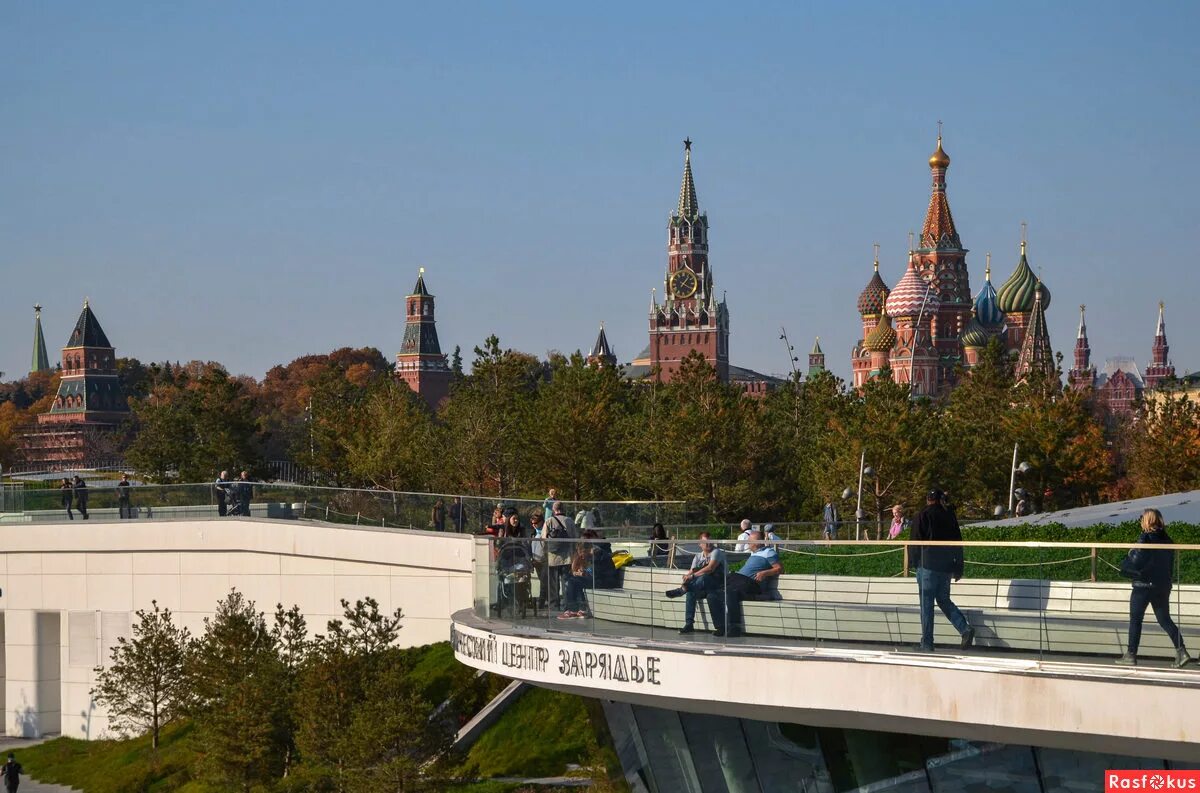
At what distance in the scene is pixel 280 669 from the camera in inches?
1271

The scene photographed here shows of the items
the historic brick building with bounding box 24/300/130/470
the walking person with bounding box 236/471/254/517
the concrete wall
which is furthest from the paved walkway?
the historic brick building with bounding box 24/300/130/470

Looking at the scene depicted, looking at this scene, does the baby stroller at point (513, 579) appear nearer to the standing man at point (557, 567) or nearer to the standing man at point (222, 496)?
the standing man at point (557, 567)

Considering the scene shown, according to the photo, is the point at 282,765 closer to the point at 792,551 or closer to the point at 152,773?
the point at 152,773

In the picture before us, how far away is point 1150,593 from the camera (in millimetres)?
13375

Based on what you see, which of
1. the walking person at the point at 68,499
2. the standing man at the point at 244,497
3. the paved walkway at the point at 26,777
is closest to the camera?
the paved walkway at the point at 26,777

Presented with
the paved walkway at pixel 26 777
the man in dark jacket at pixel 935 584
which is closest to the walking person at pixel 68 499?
the paved walkway at pixel 26 777

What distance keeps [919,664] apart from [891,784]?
1.51 meters

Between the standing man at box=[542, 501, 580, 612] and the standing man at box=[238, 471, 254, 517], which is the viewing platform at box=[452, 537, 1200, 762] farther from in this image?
the standing man at box=[238, 471, 254, 517]

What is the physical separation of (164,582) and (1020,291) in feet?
488

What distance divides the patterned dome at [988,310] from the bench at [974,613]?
560 ft

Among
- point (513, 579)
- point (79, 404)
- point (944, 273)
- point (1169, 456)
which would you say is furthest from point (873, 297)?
point (513, 579)

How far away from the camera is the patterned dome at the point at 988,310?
18288 cm

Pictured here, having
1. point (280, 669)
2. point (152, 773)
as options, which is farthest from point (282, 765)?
point (152, 773)

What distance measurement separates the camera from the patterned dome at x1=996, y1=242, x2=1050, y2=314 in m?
180
